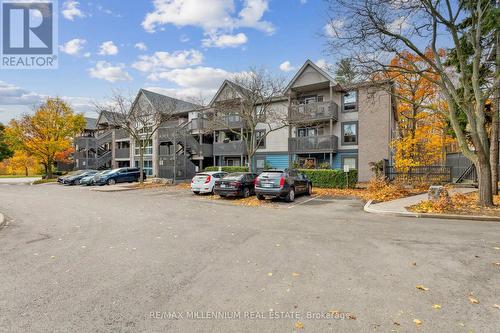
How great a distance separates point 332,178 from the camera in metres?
20.1

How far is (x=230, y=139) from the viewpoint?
104ft

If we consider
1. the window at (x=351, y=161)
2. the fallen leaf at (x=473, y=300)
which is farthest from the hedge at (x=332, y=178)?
the fallen leaf at (x=473, y=300)

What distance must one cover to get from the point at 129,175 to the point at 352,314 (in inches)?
1155

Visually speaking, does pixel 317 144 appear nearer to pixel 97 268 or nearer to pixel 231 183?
pixel 231 183

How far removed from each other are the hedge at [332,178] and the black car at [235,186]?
6.44 metres

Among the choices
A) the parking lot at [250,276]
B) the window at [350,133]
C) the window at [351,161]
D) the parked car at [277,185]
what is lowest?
the parking lot at [250,276]

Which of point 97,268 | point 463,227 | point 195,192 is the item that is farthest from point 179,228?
point 195,192

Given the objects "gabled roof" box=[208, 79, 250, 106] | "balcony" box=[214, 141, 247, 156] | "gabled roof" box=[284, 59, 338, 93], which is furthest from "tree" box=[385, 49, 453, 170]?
"balcony" box=[214, 141, 247, 156]

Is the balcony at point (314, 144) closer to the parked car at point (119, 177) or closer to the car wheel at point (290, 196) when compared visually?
the car wheel at point (290, 196)

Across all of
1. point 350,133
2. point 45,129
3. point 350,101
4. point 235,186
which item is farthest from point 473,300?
point 45,129

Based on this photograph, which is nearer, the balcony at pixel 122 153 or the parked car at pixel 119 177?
the parked car at pixel 119 177

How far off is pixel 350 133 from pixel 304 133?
4.51 meters

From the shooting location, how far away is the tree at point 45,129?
106ft

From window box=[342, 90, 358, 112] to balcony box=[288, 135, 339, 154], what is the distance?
9.98ft
